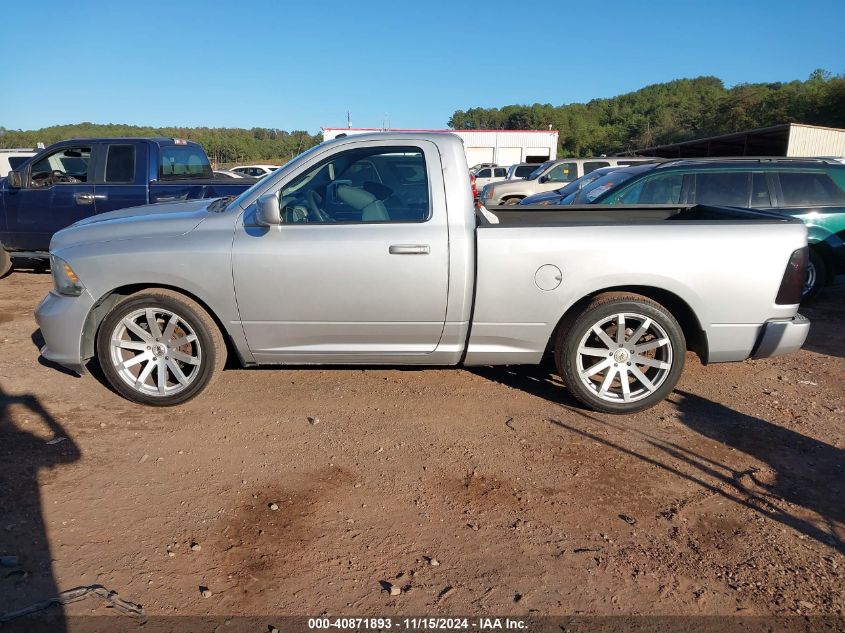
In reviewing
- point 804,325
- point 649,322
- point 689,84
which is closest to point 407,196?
point 649,322

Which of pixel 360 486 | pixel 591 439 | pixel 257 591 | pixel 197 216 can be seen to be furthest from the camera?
pixel 197 216

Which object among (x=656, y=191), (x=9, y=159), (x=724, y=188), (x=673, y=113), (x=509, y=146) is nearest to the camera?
(x=724, y=188)

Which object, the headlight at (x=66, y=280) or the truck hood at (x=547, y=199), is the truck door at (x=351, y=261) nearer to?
the headlight at (x=66, y=280)

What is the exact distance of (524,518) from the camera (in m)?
2.95

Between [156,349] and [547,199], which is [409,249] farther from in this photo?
[547,199]

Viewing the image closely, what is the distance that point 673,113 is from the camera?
243 feet

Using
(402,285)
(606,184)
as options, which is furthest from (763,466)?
(606,184)

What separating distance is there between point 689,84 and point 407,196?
109282 millimetres

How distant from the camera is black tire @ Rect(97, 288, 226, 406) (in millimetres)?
3977

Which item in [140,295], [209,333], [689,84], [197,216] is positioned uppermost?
[689,84]

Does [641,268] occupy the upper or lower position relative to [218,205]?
lower

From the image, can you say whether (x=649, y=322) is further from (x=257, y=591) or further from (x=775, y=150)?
(x=775, y=150)

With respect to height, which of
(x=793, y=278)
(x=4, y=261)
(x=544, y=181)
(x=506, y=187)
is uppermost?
(x=544, y=181)

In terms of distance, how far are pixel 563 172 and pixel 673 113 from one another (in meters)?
65.4
